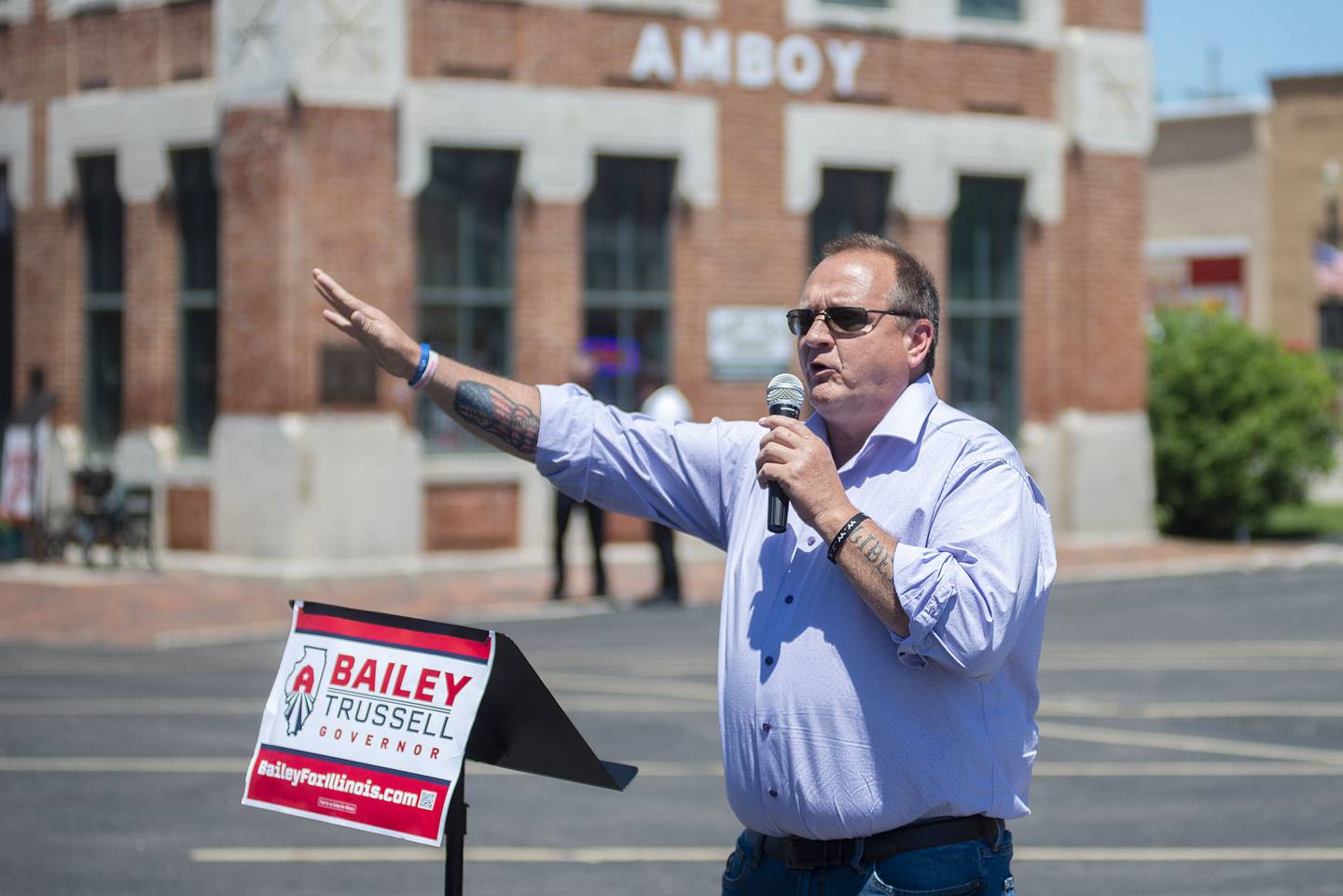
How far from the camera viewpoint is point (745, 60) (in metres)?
20.7

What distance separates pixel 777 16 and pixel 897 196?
2.39 metres

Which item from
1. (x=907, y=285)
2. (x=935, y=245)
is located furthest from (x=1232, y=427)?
(x=907, y=285)

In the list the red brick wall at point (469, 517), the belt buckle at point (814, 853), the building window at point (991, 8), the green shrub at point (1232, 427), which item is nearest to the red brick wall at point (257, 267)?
the red brick wall at point (469, 517)

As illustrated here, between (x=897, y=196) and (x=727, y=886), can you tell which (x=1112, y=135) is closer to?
(x=897, y=196)

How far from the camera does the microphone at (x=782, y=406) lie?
3652 mm

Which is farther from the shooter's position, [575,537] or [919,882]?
[575,537]

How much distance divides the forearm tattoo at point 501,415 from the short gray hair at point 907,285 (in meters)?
0.74

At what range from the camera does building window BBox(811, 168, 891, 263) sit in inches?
847

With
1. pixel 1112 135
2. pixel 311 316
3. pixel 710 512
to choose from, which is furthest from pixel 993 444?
pixel 1112 135

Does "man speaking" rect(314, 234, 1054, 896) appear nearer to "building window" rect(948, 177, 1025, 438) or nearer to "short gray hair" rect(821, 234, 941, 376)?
"short gray hair" rect(821, 234, 941, 376)

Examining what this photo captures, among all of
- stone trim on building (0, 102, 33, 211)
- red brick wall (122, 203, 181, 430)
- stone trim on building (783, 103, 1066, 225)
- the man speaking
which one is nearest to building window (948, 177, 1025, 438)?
stone trim on building (783, 103, 1066, 225)

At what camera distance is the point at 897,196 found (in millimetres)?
21672

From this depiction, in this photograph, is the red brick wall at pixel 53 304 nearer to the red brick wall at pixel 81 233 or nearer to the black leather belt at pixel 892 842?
the red brick wall at pixel 81 233

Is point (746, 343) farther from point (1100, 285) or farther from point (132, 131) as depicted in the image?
point (132, 131)
